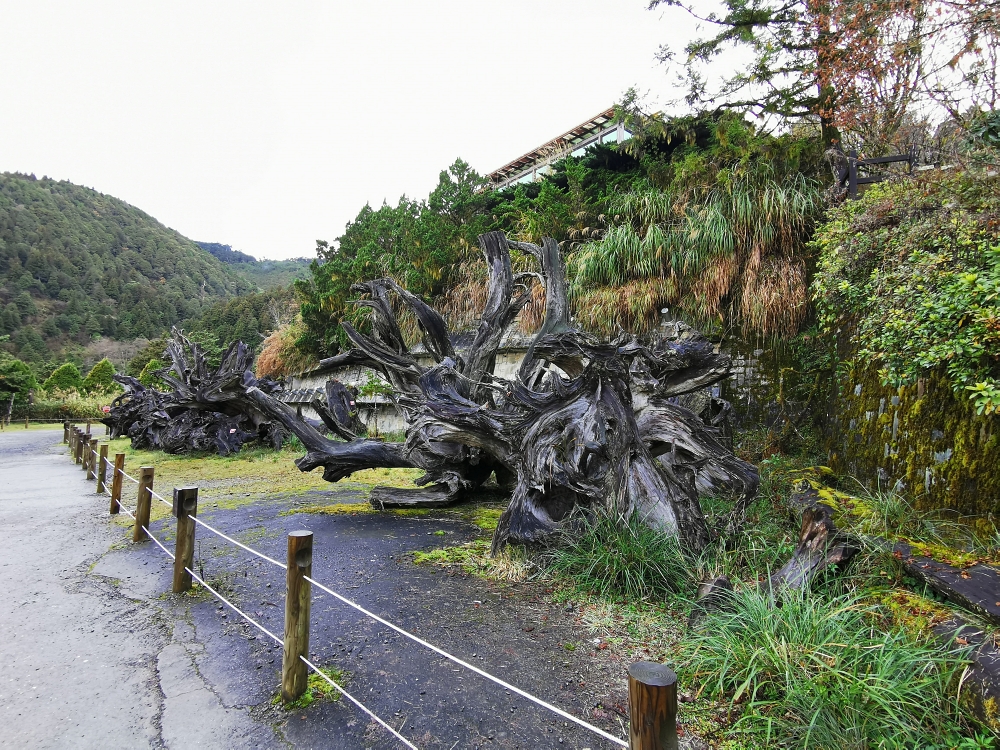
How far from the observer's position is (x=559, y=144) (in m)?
17.9

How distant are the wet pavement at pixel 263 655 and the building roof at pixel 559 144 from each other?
14.9m

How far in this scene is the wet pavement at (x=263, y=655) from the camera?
8.14ft

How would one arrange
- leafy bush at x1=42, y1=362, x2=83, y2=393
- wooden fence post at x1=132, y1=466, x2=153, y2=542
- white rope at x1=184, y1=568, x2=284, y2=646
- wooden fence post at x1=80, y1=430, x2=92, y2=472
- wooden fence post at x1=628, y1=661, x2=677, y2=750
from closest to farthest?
wooden fence post at x1=628, y1=661, x2=677, y2=750
white rope at x1=184, y1=568, x2=284, y2=646
wooden fence post at x1=132, y1=466, x2=153, y2=542
wooden fence post at x1=80, y1=430, x2=92, y2=472
leafy bush at x1=42, y1=362, x2=83, y2=393

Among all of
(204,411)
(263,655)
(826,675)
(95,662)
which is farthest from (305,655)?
(204,411)

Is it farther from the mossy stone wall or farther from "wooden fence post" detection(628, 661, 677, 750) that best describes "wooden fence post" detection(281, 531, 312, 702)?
the mossy stone wall

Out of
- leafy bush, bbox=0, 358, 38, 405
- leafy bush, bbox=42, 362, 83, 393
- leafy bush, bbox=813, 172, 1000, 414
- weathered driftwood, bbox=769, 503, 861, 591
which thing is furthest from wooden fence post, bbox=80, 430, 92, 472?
leafy bush, bbox=42, 362, 83, 393

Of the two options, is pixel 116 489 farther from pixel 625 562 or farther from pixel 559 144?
pixel 559 144

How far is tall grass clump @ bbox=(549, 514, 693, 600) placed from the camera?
12.4ft

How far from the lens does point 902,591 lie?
291 cm

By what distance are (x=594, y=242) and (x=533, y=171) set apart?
8.69m

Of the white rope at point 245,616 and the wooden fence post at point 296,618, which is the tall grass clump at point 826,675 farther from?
the white rope at point 245,616

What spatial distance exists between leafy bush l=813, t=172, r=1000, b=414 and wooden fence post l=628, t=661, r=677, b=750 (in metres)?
2.67

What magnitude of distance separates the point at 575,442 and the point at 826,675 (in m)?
2.82

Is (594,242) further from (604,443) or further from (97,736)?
(97,736)
